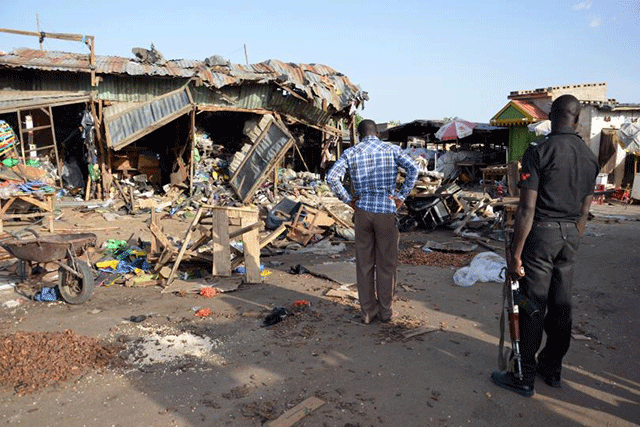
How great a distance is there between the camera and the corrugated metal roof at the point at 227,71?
14.0 metres

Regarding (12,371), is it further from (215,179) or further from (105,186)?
(215,179)

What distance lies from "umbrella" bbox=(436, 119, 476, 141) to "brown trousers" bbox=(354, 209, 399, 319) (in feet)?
66.9

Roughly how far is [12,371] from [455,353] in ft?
12.6

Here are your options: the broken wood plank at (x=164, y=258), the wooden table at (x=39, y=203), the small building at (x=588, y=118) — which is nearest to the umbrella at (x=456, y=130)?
the small building at (x=588, y=118)

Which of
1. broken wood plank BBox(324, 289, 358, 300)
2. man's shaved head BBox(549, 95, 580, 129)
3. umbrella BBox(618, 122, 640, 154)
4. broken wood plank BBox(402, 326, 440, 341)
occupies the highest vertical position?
umbrella BBox(618, 122, 640, 154)

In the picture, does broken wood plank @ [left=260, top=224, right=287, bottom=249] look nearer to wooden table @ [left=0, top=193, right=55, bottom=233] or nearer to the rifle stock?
the rifle stock

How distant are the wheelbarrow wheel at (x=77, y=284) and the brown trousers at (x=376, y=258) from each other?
3.61 m

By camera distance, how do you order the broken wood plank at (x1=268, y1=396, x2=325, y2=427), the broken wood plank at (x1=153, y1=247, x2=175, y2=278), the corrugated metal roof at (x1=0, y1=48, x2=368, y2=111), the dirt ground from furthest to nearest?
the corrugated metal roof at (x1=0, y1=48, x2=368, y2=111)
the broken wood plank at (x1=153, y1=247, x2=175, y2=278)
the dirt ground
the broken wood plank at (x1=268, y1=396, x2=325, y2=427)

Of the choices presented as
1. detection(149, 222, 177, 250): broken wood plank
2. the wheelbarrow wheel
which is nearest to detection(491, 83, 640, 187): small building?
detection(149, 222, 177, 250): broken wood plank

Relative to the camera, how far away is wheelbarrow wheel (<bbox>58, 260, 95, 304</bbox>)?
19.9 feet

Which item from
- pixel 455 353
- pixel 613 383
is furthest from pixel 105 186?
pixel 613 383

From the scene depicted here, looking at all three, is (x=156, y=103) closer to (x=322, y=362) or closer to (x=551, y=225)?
(x=322, y=362)

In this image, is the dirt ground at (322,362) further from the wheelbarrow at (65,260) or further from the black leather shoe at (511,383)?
the wheelbarrow at (65,260)

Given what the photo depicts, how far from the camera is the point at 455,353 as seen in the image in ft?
14.1
